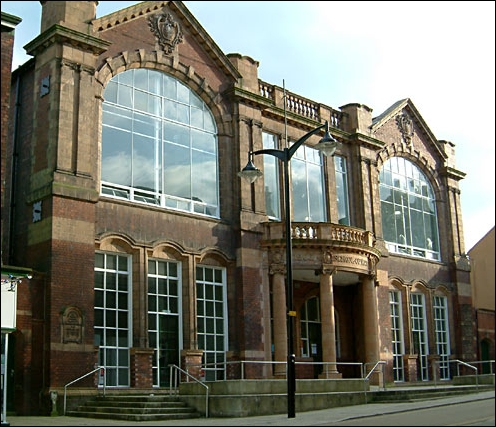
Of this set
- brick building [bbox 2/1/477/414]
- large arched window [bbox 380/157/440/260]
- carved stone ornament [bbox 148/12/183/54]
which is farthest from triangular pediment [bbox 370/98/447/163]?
carved stone ornament [bbox 148/12/183/54]

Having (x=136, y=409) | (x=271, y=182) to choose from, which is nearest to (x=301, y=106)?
(x=271, y=182)

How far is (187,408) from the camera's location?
19.8m

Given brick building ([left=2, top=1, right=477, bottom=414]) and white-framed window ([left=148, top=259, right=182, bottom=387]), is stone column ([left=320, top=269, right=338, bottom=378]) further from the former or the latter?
white-framed window ([left=148, top=259, right=182, bottom=387])

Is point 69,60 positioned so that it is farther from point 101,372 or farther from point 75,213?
point 101,372

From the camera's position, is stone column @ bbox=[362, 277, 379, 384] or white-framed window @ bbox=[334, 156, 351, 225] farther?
white-framed window @ bbox=[334, 156, 351, 225]

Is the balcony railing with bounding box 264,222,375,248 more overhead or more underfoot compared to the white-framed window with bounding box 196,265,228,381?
more overhead

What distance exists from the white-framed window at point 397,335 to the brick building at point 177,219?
87 millimetres

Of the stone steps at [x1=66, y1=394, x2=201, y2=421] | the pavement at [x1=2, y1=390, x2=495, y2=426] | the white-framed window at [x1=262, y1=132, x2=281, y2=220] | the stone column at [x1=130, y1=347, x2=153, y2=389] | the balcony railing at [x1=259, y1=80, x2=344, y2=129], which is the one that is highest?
the balcony railing at [x1=259, y1=80, x2=344, y2=129]

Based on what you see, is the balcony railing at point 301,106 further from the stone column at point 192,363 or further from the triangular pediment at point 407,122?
the stone column at point 192,363

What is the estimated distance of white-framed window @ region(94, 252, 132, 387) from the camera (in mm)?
22453

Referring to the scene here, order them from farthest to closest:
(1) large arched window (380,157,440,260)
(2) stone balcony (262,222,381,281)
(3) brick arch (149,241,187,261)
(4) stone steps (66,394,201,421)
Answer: (1) large arched window (380,157,440,260) → (2) stone balcony (262,222,381,281) → (3) brick arch (149,241,187,261) → (4) stone steps (66,394,201,421)

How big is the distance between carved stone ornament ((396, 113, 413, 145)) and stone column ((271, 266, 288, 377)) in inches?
529

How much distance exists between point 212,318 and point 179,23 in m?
10.8

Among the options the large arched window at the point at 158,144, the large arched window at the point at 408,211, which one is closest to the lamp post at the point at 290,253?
the large arched window at the point at 158,144
